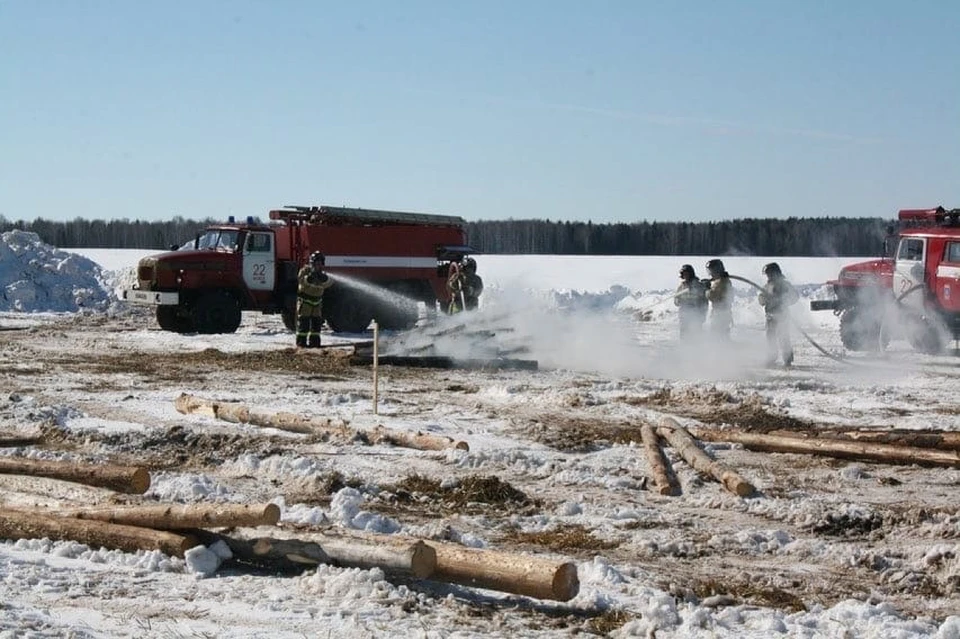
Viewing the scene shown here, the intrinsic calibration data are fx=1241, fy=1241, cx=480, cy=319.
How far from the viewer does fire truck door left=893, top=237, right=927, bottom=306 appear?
22.1 meters

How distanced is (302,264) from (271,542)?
749 inches

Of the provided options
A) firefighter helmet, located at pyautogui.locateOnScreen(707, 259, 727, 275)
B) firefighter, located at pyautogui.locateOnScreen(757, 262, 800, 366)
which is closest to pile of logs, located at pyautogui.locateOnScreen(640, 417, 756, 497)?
firefighter, located at pyautogui.locateOnScreen(757, 262, 800, 366)

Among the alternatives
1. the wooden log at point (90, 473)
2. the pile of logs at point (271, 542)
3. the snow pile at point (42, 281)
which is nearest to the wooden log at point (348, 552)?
the pile of logs at point (271, 542)

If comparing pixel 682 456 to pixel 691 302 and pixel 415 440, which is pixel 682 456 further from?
pixel 691 302

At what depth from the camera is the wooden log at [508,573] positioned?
6238 mm

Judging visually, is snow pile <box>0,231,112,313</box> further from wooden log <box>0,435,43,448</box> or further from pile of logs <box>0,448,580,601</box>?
pile of logs <box>0,448,580,601</box>

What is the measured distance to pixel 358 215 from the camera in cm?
2672

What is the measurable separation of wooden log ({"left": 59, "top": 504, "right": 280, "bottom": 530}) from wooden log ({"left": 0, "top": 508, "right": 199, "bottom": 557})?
7 cm

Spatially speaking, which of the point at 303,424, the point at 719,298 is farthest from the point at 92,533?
the point at 719,298

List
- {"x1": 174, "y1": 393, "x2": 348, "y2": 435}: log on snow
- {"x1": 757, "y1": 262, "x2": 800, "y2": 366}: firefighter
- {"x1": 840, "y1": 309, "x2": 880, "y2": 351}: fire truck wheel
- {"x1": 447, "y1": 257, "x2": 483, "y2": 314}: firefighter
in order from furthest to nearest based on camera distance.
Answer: {"x1": 840, "y1": 309, "x2": 880, "y2": 351}: fire truck wheel → {"x1": 447, "y1": 257, "x2": 483, "y2": 314}: firefighter → {"x1": 757, "y1": 262, "x2": 800, "y2": 366}: firefighter → {"x1": 174, "y1": 393, "x2": 348, "y2": 435}: log on snow

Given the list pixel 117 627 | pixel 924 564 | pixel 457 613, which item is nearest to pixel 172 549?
pixel 117 627

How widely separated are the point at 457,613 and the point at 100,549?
235 cm

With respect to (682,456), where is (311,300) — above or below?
above

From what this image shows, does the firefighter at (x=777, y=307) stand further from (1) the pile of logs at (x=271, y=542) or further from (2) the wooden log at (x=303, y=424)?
(1) the pile of logs at (x=271, y=542)
